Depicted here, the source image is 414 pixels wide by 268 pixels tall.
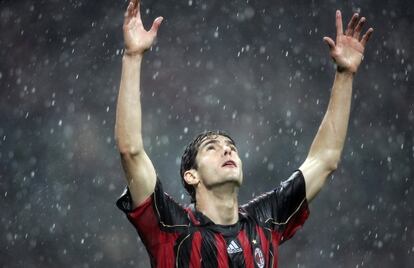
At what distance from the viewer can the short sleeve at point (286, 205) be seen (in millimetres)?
4652

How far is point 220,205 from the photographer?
4477mm

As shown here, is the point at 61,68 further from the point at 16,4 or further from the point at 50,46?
the point at 16,4

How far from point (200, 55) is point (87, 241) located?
10.9 feet

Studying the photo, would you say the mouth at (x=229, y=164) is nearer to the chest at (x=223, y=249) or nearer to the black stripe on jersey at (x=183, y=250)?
the chest at (x=223, y=249)

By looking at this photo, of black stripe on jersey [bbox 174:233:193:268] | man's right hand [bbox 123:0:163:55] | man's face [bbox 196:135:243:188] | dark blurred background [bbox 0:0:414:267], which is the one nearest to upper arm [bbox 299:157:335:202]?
man's face [bbox 196:135:243:188]

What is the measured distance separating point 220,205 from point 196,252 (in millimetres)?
386

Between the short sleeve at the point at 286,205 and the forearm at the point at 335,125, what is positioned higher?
the forearm at the point at 335,125

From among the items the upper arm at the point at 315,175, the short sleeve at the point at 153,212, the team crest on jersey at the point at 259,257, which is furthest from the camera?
the upper arm at the point at 315,175

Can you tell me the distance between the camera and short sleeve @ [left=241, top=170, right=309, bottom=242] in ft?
15.3

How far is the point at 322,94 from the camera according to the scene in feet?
37.7

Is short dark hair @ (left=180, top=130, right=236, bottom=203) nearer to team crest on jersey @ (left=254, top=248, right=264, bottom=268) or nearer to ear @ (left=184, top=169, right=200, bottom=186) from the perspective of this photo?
ear @ (left=184, top=169, right=200, bottom=186)

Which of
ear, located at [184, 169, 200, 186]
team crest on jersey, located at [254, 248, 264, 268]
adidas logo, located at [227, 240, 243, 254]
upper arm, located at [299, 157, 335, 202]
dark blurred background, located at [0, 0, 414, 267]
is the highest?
upper arm, located at [299, 157, 335, 202]

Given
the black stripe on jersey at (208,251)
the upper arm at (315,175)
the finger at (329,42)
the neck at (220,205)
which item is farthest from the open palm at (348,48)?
the black stripe on jersey at (208,251)

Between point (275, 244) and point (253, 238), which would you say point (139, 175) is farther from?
point (275, 244)
